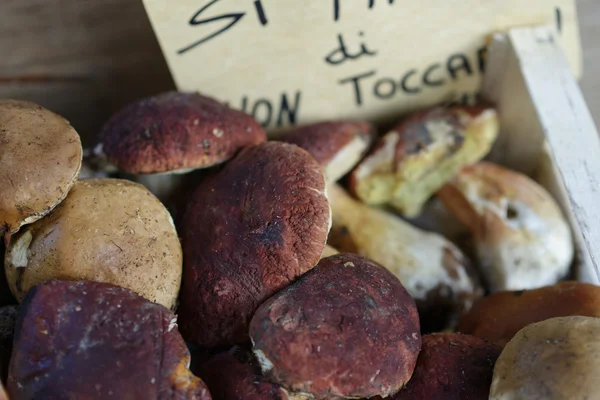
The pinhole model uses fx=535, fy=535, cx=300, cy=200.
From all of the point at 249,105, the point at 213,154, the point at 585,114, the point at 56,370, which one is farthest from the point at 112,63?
the point at 585,114

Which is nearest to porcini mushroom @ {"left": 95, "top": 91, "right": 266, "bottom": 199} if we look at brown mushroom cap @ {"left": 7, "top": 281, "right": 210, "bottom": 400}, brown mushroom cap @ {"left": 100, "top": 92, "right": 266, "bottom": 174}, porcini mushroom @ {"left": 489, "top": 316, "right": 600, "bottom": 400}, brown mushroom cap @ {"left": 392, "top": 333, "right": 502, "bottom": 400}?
brown mushroom cap @ {"left": 100, "top": 92, "right": 266, "bottom": 174}

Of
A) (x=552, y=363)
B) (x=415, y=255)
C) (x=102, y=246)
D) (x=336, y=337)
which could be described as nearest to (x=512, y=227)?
(x=415, y=255)

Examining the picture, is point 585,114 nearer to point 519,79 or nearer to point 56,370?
point 519,79

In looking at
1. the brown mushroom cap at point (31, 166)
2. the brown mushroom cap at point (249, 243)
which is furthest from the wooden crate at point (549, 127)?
the brown mushroom cap at point (31, 166)

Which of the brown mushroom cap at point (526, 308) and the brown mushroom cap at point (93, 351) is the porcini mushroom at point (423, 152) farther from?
the brown mushroom cap at point (93, 351)

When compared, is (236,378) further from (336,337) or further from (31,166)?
(31,166)
